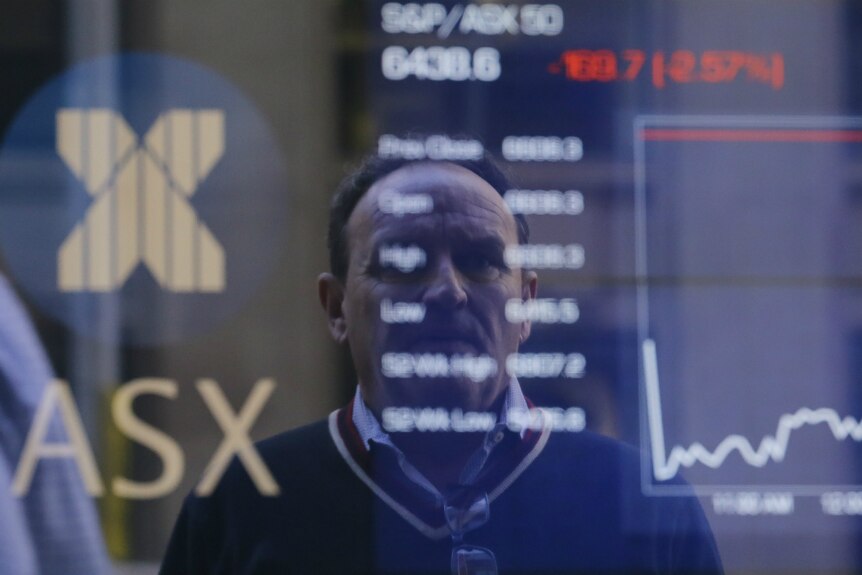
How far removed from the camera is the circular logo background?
4.86 feet

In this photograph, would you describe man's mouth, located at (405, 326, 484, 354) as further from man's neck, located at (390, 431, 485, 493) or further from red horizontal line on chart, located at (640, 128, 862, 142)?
red horizontal line on chart, located at (640, 128, 862, 142)

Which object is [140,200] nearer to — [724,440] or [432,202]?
[432,202]

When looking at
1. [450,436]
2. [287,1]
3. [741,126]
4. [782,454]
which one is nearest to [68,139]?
[287,1]

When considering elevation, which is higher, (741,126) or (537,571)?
(741,126)

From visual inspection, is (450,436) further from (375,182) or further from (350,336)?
(375,182)

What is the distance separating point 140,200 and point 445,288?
1.27 ft

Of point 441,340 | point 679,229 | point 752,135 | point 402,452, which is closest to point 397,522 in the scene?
point 402,452

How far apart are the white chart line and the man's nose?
237 millimetres

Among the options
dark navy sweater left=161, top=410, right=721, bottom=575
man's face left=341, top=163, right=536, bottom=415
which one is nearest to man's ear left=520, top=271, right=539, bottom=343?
man's face left=341, top=163, right=536, bottom=415

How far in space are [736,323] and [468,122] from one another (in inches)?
16.3

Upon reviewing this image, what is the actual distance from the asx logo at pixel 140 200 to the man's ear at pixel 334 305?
0.41ft

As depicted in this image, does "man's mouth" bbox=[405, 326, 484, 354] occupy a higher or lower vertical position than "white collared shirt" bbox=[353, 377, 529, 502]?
higher

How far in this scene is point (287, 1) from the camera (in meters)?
1.53

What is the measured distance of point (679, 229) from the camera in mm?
1515
